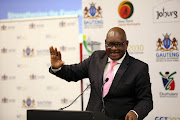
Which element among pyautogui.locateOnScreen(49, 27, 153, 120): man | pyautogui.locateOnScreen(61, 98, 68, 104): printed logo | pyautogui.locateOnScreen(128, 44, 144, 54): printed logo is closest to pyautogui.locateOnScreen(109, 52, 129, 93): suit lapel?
pyautogui.locateOnScreen(49, 27, 153, 120): man

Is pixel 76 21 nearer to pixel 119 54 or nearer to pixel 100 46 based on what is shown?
pixel 100 46

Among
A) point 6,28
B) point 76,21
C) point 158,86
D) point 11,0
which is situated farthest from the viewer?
point 11,0

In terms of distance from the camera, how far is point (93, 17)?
4.07 metres

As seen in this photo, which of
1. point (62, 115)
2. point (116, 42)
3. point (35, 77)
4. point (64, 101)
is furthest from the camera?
point (35, 77)

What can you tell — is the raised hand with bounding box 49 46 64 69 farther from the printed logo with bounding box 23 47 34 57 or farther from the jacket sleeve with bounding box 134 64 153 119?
the printed logo with bounding box 23 47 34 57

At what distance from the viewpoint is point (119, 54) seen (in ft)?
6.37

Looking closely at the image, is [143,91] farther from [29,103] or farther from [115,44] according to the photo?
[29,103]

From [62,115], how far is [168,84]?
2960 millimetres

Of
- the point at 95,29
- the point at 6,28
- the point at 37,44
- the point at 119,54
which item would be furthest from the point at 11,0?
the point at 119,54

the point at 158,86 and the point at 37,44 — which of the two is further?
the point at 37,44

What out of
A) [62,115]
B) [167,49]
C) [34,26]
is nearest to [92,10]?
[34,26]

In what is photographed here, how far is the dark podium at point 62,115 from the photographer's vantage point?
123cm

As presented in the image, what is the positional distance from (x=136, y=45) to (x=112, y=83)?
2.14 meters

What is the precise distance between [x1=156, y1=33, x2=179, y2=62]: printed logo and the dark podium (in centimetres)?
278
